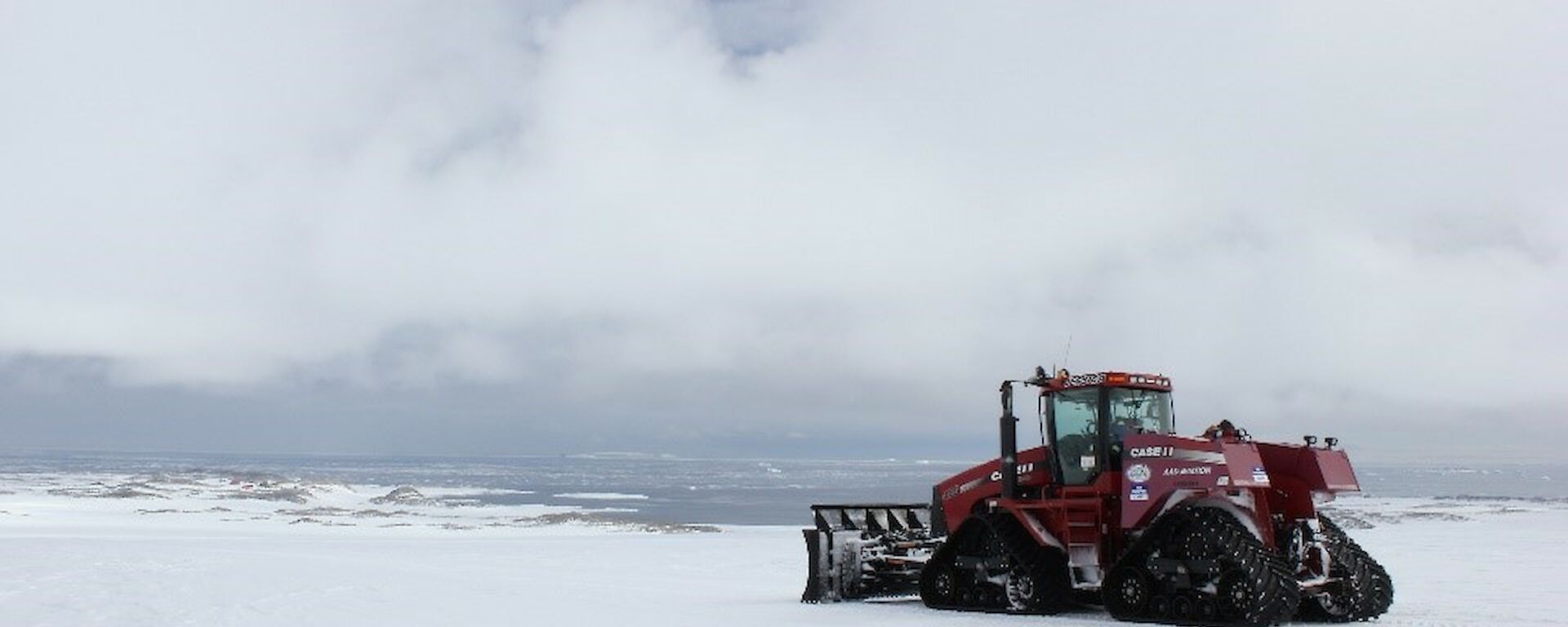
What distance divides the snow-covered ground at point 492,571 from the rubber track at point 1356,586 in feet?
0.95

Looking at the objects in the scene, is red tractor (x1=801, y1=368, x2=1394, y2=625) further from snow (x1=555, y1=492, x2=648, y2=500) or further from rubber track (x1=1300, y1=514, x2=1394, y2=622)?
snow (x1=555, y1=492, x2=648, y2=500)

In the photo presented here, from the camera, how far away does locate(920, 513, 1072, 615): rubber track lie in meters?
13.9

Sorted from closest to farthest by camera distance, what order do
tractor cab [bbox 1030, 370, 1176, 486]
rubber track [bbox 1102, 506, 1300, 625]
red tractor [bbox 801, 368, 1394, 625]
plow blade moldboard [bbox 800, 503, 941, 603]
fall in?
rubber track [bbox 1102, 506, 1300, 625] → red tractor [bbox 801, 368, 1394, 625] → tractor cab [bbox 1030, 370, 1176, 486] → plow blade moldboard [bbox 800, 503, 941, 603]

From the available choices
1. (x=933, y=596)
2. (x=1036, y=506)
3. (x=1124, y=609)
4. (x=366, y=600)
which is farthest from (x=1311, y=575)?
(x=366, y=600)

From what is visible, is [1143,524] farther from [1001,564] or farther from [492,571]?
[492,571]

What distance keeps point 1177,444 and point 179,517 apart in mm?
39096

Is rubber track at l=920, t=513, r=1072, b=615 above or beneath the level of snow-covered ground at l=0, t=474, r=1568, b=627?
above

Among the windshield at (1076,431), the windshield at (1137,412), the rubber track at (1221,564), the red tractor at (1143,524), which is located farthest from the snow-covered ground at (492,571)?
the windshield at (1137,412)

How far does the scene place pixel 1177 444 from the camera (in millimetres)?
12867

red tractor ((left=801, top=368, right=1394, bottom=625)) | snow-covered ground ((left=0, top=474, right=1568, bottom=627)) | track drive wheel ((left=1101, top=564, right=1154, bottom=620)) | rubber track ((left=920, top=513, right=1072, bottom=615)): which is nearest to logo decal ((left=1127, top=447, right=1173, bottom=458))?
red tractor ((left=801, top=368, right=1394, bottom=625))

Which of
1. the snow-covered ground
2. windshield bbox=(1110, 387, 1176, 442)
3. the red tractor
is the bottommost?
the snow-covered ground

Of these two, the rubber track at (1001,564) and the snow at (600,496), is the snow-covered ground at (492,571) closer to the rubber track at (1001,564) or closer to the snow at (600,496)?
the rubber track at (1001,564)

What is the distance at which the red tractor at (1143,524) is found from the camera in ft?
40.9

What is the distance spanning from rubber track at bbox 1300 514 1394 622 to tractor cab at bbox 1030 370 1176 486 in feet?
6.57
